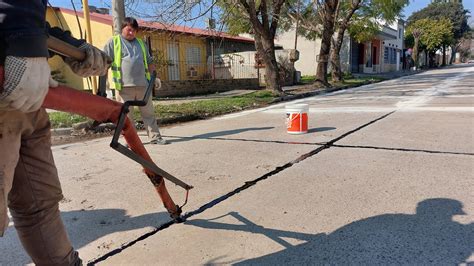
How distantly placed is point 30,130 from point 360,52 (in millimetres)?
40636

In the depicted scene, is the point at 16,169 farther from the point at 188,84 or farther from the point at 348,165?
the point at 188,84

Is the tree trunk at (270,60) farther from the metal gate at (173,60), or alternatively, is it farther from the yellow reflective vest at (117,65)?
the yellow reflective vest at (117,65)

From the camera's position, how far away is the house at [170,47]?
16.3m

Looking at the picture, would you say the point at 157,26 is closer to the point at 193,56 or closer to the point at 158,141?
the point at 193,56

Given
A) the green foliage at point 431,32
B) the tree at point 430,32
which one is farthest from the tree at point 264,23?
Result: the green foliage at point 431,32

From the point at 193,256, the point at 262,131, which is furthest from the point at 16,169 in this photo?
the point at 262,131

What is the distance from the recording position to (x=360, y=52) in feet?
129

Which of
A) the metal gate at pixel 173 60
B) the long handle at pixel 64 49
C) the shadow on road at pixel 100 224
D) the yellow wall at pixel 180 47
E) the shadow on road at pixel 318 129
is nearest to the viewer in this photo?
the long handle at pixel 64 49

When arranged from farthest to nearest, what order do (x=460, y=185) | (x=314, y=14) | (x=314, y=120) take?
1. (x=314, y=14)
2. (x=314, y=120)
3. (x=460, y=185)

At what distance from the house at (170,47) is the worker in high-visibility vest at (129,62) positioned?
8.38 m

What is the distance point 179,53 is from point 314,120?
1231cm

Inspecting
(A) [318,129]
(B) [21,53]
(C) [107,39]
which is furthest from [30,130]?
(C) [107,39]

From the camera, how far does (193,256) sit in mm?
2656

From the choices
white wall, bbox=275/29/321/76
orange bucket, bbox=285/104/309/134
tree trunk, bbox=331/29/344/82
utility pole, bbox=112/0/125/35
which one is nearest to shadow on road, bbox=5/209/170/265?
orange bucket, bbox=285/104/309/134
